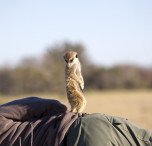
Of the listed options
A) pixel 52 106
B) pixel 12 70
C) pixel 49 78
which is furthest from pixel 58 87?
pixel 52 106

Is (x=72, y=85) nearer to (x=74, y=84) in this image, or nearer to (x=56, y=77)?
(x=74, y=84)

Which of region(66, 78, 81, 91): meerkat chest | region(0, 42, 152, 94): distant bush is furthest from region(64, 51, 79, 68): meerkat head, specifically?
region(0, 42, 152, 94): distant bush

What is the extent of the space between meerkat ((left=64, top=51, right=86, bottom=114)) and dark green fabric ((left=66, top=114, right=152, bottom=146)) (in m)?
0.93

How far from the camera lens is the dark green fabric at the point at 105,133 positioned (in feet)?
10.2

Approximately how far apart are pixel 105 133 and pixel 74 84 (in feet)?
4.53

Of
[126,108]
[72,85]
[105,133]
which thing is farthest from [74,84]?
[126,108]

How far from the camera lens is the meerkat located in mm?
4355

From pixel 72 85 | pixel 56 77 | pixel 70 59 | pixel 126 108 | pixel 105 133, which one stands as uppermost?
pixel 70 59

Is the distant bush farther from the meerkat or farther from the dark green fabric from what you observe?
the dark green fabric

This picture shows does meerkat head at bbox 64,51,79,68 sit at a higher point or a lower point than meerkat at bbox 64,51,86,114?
higher

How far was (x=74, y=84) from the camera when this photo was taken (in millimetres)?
4465

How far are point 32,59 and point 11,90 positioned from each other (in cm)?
2088

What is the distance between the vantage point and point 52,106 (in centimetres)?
362

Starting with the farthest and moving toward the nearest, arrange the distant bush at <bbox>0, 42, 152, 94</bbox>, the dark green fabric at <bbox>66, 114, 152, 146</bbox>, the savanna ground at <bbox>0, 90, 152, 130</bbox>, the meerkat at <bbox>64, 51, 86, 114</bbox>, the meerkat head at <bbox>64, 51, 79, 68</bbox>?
the distant bush at <bbox>0, 42, 152, 94</bbox>, the savanna ground at <bbox>0, 90, 152, 130</bbox>, the meerkat head at <bbox>64, 51, 79, 68</bbox>, the meerkat at <bbox>64, 51, 86, 114</bbox>, the dark green fabric at <bbox>66, 114, 152, 146</bbox>
